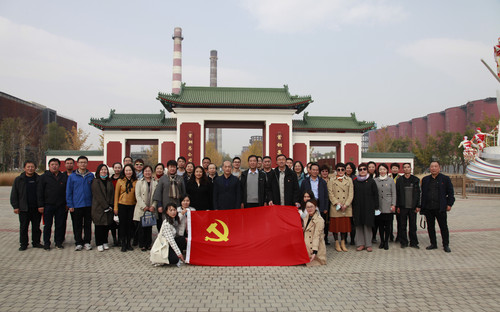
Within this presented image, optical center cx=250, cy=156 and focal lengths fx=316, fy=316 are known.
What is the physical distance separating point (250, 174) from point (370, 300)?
294 centimetres

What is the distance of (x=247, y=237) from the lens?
512 centimetres

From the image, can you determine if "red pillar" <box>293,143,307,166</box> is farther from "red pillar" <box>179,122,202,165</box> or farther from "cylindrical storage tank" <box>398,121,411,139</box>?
"cylindrical storage tank" <box>398,121,411,139</box>

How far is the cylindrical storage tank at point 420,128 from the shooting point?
165ft

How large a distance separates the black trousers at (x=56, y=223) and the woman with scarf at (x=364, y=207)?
547cm

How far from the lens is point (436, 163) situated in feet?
19.7

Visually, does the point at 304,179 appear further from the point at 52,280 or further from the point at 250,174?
the point at 52,280

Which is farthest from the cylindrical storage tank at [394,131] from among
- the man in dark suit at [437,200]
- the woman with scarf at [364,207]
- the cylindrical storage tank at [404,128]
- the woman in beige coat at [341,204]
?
the woman in beige coat at [341,204]

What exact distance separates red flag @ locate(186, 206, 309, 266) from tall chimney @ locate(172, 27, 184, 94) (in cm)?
3404

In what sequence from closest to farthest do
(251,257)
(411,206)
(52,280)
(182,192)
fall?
(52,280) → (251,257) → (182,192) → (411,206)

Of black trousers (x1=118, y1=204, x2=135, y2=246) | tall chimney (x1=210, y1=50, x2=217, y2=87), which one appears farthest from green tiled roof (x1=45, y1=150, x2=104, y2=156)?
tall chimney (x1=210, y1=50, x2=217, y2=87)

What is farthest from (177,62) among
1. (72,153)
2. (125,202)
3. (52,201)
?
(125,202)

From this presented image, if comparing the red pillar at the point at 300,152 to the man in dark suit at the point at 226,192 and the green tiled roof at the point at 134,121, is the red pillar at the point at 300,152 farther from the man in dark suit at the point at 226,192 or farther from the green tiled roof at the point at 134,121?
the man in dark suit at the point at 226,192

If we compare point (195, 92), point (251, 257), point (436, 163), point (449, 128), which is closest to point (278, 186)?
point (251, 257)

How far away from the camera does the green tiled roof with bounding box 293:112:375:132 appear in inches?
818
